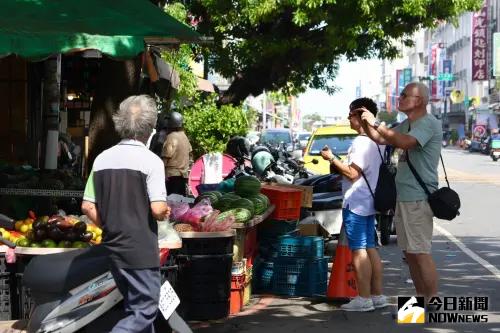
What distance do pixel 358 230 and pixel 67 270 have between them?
131 inches

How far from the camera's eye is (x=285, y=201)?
10.3 metres

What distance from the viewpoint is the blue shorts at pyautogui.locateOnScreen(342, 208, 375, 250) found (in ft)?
26.9

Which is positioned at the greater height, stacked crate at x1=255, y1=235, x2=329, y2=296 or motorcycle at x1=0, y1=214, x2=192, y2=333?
motorcycle at x1=0, y1=214, x2=192, y2=333

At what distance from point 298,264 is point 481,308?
1846 mm

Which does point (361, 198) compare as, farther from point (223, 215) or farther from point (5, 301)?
point (5, 301)

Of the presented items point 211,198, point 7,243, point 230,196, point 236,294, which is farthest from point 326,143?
point 7,243

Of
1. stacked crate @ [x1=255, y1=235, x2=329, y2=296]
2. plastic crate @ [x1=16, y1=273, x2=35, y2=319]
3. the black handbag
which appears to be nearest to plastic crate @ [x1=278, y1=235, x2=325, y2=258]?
stacked crate @ [x1=255, y1=235, x2=329, y2=296]

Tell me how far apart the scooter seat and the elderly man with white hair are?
0.26 m

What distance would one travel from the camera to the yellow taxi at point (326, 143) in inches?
739

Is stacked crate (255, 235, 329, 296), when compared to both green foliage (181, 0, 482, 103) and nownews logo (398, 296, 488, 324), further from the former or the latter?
green foliage (181, 0, 482, 103)

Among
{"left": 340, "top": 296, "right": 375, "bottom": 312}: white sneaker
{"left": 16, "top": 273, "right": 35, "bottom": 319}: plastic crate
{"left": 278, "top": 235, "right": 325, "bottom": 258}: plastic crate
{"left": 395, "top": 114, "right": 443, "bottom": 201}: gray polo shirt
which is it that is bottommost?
{"left": 340, "top": 296, "right": 375, "bottom": 312}: white sneaker

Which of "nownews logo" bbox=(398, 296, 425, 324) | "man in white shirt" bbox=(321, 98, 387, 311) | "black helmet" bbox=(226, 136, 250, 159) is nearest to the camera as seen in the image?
"nownews logo" bbox=(398, 296, 425, 324)

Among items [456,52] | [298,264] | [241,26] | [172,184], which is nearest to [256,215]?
[298,264]

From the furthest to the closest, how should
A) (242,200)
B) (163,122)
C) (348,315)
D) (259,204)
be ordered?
(163,122) < (259,204) < (242,200) < (348,315)
